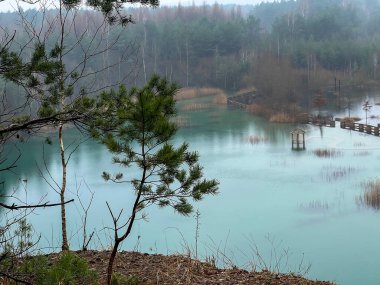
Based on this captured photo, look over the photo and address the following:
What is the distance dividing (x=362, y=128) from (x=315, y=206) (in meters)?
10.0

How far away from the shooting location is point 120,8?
9.81 ft

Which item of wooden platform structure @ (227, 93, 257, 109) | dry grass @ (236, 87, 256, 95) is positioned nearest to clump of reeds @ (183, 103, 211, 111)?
wooden platform structure @ (227, 93, 257, 109)

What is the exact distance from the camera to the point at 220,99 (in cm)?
2986

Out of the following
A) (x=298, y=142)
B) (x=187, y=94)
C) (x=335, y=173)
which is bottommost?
(x=335, y=173)

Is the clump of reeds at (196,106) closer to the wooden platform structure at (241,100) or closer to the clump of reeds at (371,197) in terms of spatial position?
the wooden platform structure at (241,100)

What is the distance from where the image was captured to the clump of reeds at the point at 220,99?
2906cm

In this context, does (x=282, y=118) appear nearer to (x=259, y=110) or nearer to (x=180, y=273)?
(x=259, y=110)

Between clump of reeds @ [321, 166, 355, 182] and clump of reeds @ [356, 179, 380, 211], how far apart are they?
3.85 ft

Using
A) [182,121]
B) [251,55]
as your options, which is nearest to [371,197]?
[182,121]

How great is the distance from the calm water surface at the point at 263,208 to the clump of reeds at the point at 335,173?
0.02 metres

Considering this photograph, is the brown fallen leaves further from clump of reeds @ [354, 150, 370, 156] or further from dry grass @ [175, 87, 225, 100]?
dry grass @ [175, 87, 225, 100]

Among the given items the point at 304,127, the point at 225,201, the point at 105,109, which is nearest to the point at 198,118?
the point at 304,127

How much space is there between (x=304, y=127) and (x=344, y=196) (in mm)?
10158

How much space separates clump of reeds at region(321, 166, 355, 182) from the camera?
12130mm
